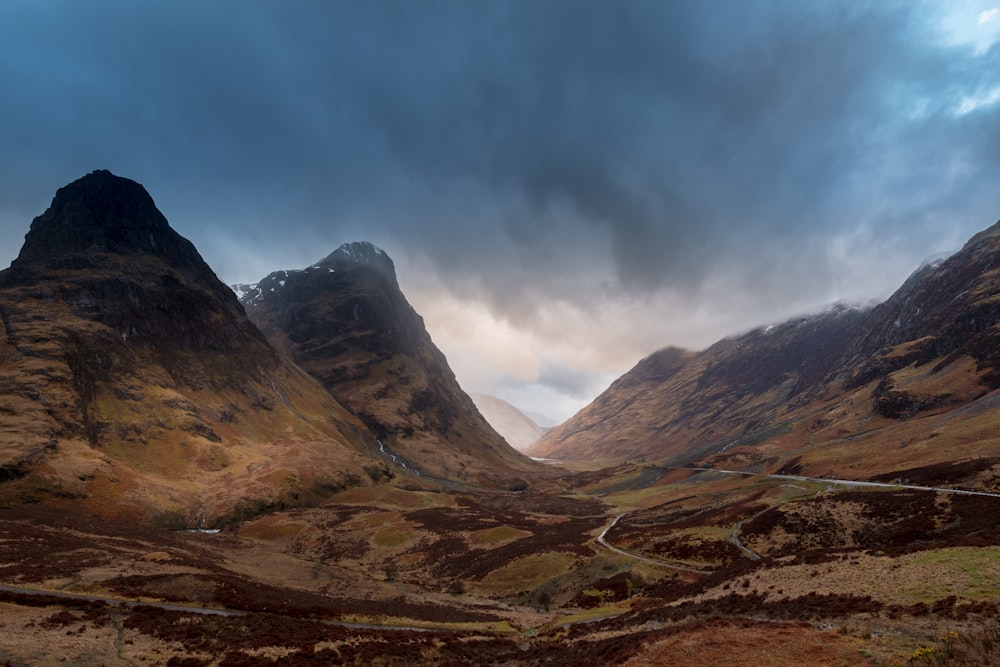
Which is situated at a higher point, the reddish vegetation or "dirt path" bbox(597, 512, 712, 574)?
the reddish vegetation

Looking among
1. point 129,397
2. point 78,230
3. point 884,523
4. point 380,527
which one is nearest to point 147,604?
point 380,527

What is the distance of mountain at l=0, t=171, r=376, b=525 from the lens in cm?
9831

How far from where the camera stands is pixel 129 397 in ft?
430

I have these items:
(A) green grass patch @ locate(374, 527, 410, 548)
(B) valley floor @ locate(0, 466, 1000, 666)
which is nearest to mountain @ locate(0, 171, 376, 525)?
(B) valley floor @ locate(0, 466, 1000, 666)

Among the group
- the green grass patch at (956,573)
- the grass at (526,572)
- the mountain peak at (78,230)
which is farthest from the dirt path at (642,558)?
the mountain peak at (78,230)

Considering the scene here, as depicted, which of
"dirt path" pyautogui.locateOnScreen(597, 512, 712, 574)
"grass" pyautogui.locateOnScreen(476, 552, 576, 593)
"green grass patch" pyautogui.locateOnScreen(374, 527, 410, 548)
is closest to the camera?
"dirt path" pyautogui.locateOnScreen(597, 512, 712, 574)

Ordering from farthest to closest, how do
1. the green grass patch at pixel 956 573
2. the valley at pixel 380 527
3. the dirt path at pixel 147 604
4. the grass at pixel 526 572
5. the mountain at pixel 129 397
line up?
the mountain at pixel 129 397 < the grass at pixel 526 572 < the dirt path at pixel 147 604 < the valley at pixel 380 527 < the green grass patch at pixel 956 573

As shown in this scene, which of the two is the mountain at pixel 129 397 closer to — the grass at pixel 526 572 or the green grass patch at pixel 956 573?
the grass at pixel 526 572

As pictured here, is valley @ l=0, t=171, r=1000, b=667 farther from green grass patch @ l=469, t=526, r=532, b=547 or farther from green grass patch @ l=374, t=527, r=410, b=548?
green grass patch @ l=469, t=526, r=532, b=547

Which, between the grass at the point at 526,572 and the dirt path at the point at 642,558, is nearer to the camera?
the dirt path at the point at 642,558

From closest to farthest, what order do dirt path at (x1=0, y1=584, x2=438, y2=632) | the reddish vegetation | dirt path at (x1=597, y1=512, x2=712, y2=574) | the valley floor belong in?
the valley floor, dirt path at (x1=0, y1=584, x2=438, y2=632), the reddish vegetation, dirt path at (x1=597, y1=512, x2=712, y2=574)

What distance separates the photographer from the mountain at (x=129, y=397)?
323 feet

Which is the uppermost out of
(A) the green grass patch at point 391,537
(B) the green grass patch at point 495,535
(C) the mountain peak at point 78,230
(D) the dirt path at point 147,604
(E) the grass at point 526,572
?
(C) the mountain peak at point 78,230

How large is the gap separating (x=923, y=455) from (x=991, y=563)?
265 ft
